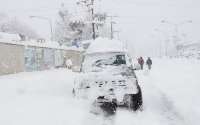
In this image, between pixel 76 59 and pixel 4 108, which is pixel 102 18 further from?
pixel 4 108

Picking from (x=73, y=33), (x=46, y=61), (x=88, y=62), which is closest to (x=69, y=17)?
(x=73, y=33)

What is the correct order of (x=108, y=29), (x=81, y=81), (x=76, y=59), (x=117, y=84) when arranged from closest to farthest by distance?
(x=117, y=84) → (x=81, y=81) → (x=76, y=59) → (x=108, y=29)

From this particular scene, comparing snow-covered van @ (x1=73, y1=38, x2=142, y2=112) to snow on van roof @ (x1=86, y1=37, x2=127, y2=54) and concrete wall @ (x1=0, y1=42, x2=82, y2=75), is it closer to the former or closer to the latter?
snow on van roof @ (x1=86, y1=37, x2=127, y2=54)

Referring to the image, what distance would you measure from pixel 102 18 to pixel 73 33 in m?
12.0

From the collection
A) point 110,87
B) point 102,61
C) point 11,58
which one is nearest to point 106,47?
point 102,61

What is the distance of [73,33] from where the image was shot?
70.7m

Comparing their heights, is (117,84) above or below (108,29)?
below

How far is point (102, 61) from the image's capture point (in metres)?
11.6

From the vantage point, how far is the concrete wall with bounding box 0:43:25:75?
84.8 feet

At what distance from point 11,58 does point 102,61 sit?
57.1ft

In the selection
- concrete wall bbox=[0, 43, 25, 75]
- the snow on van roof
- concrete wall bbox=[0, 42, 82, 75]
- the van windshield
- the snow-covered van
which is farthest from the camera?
concrete wall bbox=[0, 42, 82, 75]

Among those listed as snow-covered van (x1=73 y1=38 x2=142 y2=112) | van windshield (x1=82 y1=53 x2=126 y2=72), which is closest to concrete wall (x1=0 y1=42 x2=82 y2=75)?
van windshield (x1=82 y1=53 x2=126 y2=72)

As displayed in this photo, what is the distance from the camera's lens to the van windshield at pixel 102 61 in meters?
11.3

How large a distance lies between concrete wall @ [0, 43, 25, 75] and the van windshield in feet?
50.3
